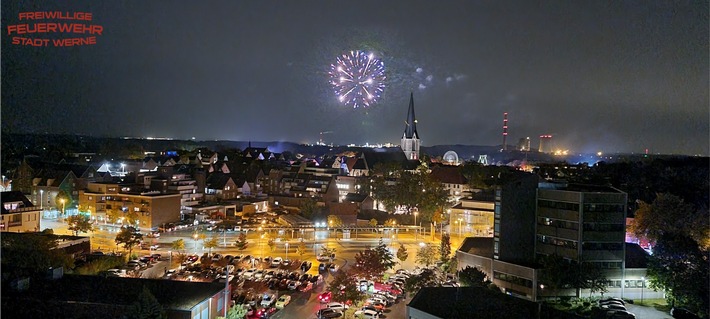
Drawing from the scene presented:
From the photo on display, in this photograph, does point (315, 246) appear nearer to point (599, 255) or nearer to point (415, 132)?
point (599, 255)

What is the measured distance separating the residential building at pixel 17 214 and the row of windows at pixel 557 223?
14317 millimetres

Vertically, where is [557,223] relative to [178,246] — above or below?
above

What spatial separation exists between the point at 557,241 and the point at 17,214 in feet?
49.0

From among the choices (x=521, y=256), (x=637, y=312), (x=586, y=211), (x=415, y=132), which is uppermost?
(x=415, y=132)

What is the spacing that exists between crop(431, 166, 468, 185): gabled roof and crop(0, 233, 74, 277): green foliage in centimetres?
1955

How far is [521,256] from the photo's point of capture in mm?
11172

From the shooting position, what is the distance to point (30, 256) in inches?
358

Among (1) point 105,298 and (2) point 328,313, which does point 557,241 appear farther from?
(1) point 105,298

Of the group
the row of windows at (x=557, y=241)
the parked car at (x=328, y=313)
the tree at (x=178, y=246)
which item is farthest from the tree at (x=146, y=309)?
the row of windows at (x=557, y=241)

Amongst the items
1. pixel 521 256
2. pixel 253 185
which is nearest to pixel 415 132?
pixel 253 185

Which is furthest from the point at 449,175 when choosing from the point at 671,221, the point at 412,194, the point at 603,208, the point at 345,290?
the point at 345,290

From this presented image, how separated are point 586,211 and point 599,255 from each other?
102 centimetres

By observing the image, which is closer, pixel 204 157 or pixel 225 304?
pixel 225 304

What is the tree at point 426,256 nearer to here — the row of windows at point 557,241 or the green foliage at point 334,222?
the row of windows at point 557,241
